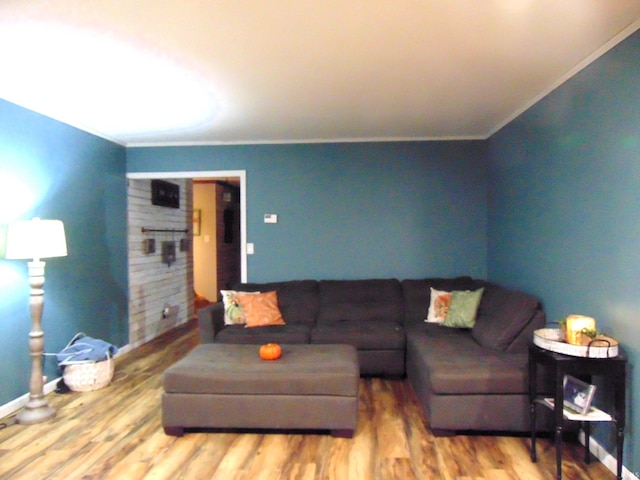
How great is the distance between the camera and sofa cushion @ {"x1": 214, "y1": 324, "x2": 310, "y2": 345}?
368 cm

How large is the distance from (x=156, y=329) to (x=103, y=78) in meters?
3.41

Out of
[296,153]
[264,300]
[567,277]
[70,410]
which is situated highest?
[296,153]

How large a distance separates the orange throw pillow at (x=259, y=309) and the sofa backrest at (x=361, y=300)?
0.45 metres

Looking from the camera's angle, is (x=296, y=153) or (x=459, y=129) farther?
(x=296, y=153)

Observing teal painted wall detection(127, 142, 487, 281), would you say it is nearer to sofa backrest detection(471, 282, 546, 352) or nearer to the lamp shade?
sofa backrest detection(471, 282, 546, 352)

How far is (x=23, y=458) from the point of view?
248 centimetres

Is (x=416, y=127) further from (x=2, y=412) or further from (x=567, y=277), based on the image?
(x=2, y=412)

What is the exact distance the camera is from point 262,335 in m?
3.71

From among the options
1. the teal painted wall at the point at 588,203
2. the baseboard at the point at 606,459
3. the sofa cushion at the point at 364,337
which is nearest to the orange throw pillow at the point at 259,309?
the sofa cushion at the point at 364,337

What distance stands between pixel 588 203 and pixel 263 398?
2390 mm

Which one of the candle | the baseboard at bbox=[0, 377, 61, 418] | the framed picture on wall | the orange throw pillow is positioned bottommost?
the baseboard at bbox=[0, 377, 61, 418]

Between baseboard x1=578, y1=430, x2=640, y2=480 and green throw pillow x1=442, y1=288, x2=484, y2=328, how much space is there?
1213mm

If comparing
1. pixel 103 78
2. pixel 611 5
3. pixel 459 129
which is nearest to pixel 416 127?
pixel 459 129

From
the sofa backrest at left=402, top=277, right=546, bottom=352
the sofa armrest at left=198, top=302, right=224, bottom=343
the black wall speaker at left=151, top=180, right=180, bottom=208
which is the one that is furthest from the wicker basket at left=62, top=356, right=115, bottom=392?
the sofa backrest at left=402, top=277, right=546, bottom=352
